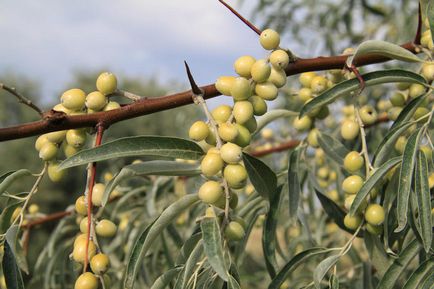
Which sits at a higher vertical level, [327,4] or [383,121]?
[327,4]

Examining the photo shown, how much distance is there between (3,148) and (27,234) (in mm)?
11117

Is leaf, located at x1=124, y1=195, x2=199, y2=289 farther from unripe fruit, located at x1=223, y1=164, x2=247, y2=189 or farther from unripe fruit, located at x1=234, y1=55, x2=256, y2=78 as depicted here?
unripe fruit, located at x1=234, y1=55, x2=256, y2=78

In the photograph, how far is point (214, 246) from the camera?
0.56 metres

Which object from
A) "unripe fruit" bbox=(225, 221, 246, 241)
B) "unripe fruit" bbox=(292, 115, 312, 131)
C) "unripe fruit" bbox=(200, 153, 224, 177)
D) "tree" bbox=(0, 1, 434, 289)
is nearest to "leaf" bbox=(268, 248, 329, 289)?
"tree" bbox=(0, 1, 434, 289)

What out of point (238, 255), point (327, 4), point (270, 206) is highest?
point (327, 4)

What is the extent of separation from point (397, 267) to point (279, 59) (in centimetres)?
34

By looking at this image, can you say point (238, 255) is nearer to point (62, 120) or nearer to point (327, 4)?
point (62, 120)

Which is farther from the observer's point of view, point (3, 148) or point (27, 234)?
point (3, 148)

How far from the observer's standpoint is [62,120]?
2.13 ft

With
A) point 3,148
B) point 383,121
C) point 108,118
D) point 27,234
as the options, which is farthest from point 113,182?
point 3,148

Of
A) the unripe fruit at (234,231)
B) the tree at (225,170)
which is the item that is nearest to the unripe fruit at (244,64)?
the tree at (225,170)

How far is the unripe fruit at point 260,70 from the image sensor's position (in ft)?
2.19

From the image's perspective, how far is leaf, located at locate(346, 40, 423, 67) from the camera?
2.24ft

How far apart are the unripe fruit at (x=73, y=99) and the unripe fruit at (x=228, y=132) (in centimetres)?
21
